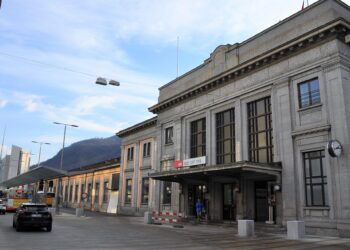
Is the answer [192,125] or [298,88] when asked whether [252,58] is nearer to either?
[298,88]

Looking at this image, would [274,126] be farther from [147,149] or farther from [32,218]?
[147,149]

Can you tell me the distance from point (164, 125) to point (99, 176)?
23.6 m

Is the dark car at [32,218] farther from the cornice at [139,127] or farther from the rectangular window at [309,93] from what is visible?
the cornice at [139,127]

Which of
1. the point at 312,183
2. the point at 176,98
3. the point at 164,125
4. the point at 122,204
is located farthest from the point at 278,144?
the point at 122,204

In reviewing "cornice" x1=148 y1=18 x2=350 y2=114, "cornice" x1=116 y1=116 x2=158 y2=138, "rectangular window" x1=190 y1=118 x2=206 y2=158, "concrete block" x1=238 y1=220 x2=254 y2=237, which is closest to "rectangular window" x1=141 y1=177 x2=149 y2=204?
"cornice" x1=116 y1=116 x2=158 y2=138

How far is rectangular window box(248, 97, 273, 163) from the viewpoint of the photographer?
2614 cm

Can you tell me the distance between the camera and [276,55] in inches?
1001

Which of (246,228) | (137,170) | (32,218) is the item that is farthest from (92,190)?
(246,228)

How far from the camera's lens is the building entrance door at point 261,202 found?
26.1 metres

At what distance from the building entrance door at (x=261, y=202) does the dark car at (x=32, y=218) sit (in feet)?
46.4

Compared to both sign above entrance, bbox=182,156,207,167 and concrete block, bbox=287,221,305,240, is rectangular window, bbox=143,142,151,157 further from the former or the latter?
concrete block, bbox=287,221,305,240

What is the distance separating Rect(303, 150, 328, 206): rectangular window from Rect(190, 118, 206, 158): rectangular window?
11.3 m

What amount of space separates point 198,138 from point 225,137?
13.2 feet

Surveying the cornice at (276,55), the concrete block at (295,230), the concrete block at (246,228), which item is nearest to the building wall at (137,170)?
the cornice at (276,55)
